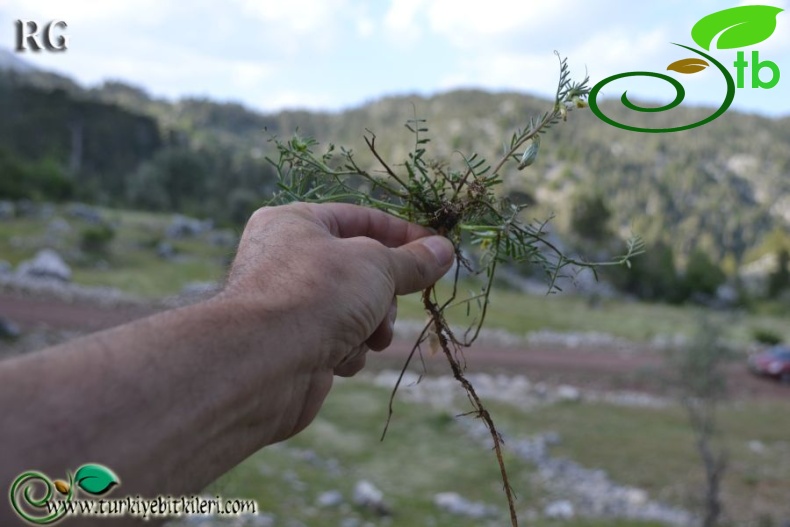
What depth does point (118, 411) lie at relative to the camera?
1.53m

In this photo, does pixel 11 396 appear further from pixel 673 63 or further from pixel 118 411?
pixel 673 63

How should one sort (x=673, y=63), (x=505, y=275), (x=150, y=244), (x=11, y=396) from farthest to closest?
1. (x=505, y=275)
2. (x=150, y=244)
3. (x=673, y=63)
4. (x=11, y=396)

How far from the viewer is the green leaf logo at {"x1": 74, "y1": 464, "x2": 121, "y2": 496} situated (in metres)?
1.51

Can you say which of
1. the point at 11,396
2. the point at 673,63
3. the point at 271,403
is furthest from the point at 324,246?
the point at 673,63

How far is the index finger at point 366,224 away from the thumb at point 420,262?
0.17m

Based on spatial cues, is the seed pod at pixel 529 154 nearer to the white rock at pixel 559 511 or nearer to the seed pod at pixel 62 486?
the seed pod at pixel 62 486

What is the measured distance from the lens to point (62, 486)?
152cm

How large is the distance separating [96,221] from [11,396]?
38.3 metres

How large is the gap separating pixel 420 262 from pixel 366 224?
1.03ft

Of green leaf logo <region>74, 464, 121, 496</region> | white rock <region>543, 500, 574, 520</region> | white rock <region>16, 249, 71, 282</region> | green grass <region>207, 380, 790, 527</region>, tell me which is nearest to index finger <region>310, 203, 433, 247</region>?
green leaf logo <region>74, 464, 121, 496</region>

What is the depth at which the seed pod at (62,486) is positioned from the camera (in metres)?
1.49

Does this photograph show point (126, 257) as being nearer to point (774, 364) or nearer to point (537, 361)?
point (537, 361)

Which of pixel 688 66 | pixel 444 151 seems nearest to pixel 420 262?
pixel 688 66

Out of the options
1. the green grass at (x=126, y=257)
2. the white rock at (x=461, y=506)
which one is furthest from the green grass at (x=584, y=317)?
the white rock at (x=461, y=506)
